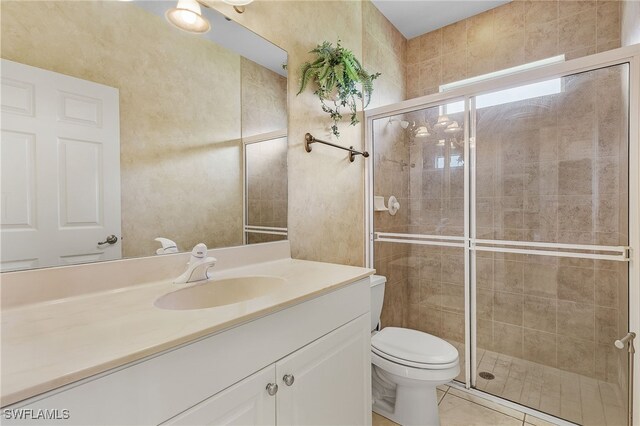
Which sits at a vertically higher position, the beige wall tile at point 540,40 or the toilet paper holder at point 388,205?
the beige wall tile at point 540,40

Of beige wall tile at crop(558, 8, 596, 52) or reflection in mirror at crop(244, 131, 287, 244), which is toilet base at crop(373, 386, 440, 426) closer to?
reflection in mirror at crop(244, 131, 287, 244)

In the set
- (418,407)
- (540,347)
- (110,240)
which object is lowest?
(418,407)

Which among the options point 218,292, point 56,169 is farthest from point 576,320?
point 56,169

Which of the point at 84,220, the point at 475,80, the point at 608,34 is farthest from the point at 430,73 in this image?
the point at 84,220

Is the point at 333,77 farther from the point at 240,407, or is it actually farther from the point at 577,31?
the point at 577,31

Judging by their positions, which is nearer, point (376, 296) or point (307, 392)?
point (307, 392)

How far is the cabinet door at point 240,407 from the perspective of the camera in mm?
694

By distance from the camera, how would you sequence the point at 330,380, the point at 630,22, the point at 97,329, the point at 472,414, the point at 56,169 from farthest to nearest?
the point at 472,414 < the point at 630,22 < the point at 330,380 < the point at 56,169 < the point at 97,329

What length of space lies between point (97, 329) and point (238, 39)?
1.30 meters

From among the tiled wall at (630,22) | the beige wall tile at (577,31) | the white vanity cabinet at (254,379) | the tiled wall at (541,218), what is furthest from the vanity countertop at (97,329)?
the beige wall tile at (577,31)

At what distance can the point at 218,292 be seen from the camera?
117 centimetres

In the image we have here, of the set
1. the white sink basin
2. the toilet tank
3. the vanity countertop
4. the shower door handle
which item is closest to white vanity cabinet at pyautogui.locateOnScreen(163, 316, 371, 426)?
the vanity countertop

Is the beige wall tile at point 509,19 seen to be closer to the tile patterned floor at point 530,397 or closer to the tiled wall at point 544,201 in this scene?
the tiled wall at point 544,201

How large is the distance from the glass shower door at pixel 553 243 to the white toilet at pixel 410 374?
58 centimetres
